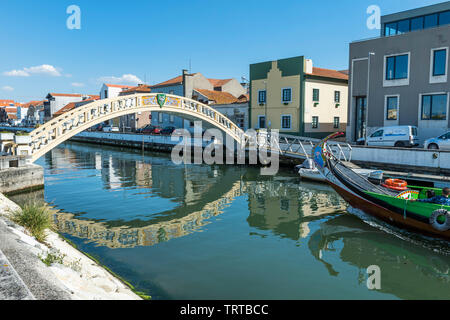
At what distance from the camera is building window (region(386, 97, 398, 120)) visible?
2888cm

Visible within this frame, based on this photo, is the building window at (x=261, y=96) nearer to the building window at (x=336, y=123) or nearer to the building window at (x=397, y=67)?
the building window at (x=336, y=123)

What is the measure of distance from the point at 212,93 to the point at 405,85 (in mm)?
28750

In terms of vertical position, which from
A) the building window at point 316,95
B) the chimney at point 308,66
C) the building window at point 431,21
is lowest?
the building window at point 316,95

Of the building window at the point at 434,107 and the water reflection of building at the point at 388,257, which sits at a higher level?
the building window at the point at 434,107

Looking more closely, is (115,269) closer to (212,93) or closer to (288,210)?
(288,210)

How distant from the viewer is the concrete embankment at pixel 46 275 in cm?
545

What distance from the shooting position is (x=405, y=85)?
92.6ft

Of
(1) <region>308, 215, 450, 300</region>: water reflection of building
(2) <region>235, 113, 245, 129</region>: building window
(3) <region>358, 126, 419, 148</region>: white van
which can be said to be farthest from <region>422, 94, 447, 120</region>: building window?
(2) <region>235, 113, 245, 129</region>: building window

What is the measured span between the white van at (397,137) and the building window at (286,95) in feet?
42.5

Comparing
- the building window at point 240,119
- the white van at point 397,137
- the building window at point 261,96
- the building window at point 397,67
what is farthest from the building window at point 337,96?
the white van at point 397,137

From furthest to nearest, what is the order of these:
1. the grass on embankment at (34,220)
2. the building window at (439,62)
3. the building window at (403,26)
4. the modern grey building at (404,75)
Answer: the building window at (403,26) < the modern grey building at (404,75) < the building window at (439,62) < the grass on embankment at (34,220)

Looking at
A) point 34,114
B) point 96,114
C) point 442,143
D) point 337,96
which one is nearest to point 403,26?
point 337,96

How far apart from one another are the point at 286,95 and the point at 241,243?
28906mm

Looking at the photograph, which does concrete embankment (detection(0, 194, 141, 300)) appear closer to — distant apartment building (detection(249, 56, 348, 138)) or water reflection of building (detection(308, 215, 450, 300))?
water reflection of building (detection(308, 215, 450, 300))
